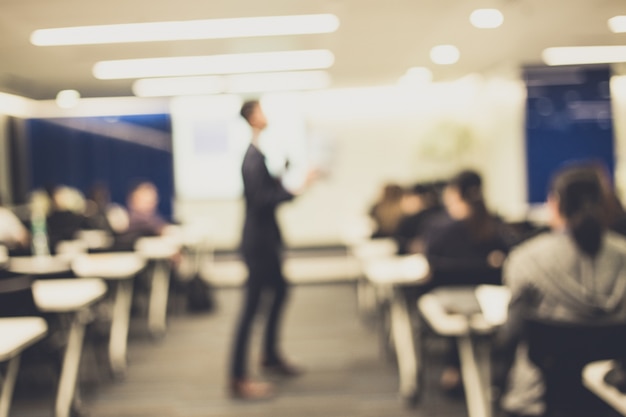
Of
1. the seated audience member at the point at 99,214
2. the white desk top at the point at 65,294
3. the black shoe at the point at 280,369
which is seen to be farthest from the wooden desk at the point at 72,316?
the seated audience member at the point at 99,214

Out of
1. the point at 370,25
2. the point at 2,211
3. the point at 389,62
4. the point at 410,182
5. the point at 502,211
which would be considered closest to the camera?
the point at 370,25

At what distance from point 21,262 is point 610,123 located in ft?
22.4

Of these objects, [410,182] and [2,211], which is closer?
[2,211]

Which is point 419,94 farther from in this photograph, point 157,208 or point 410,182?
point 157,208

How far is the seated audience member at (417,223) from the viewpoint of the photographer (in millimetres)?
5148

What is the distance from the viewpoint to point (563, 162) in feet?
27.3

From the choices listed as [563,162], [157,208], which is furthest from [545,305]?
[157,208]

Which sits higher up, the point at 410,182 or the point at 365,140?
the point at 365,140

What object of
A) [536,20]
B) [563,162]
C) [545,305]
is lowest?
[545,305]

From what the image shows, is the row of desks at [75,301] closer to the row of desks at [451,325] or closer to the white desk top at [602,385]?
the row of desks at [451,325]

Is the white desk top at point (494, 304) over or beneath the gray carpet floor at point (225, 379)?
over

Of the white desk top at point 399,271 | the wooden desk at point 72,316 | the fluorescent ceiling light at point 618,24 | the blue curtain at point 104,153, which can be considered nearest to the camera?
the wooden desk at point 72,316

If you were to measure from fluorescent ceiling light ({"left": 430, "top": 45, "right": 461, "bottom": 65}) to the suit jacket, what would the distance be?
11.3 feet

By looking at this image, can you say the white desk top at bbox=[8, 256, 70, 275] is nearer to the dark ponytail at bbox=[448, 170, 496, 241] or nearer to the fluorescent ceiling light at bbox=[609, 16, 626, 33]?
the dark ponytail at bbox=[448, 170, 496, 241]
